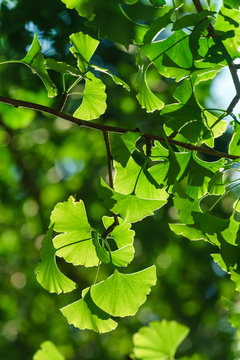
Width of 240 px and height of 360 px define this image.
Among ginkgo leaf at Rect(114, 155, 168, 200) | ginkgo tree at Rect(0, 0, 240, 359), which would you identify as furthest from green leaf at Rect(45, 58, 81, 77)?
ginkgo leaf at Rect(114, 155, 168, 200)

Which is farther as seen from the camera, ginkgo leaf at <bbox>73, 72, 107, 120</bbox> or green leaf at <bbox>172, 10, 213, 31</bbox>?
ginkgo leaf at <bbox>73, 72, 107, 120</bbox>

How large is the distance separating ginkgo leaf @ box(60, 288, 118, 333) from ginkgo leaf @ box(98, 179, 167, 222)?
0.10m

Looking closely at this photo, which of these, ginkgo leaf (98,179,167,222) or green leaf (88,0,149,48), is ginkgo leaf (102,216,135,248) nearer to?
ginkgo leaf (98,179,167,222)

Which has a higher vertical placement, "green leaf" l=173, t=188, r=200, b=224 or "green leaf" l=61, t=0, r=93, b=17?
"green leaf" l=61, t=0, r=93, b=17

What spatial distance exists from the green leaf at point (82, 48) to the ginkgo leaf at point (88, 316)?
0.86 ft

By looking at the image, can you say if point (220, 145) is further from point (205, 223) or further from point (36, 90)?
point (205, 223)

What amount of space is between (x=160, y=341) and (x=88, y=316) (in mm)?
114

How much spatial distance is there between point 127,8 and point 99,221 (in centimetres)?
161

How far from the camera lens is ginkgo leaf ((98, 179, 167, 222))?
0.54 m

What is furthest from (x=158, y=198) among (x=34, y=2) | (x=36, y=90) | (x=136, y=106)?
(x=136, y=106)

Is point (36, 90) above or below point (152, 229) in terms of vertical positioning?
above

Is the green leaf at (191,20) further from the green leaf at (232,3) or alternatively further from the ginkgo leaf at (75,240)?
the ginkgo leaf at (75,240)

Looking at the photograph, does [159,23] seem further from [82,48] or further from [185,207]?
[185,207]

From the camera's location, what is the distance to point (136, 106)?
7.32 feet
